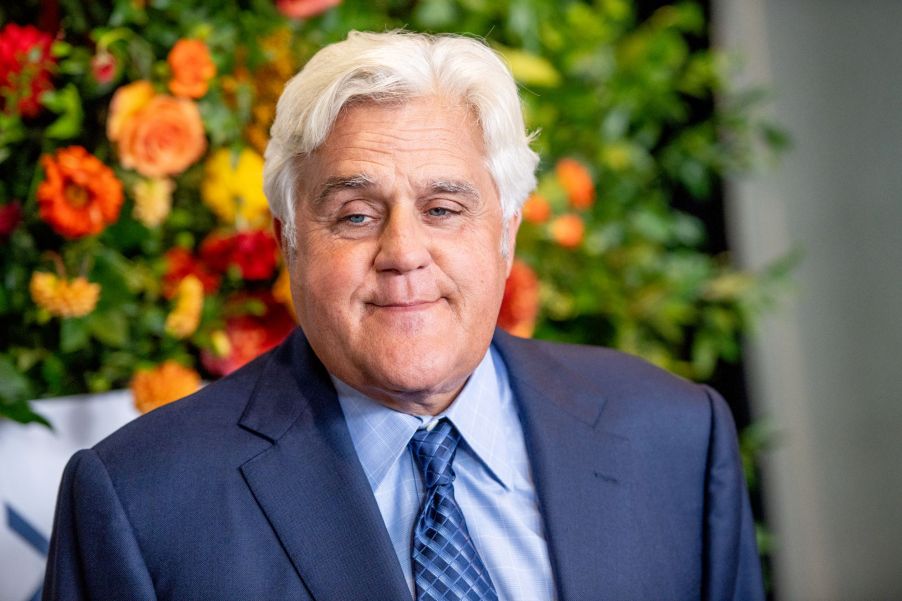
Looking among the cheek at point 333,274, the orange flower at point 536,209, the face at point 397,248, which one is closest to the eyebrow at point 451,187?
the face at point 397,248

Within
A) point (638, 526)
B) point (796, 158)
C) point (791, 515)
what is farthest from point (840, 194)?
point (638, 526)

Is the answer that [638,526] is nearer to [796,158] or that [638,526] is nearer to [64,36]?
[64,36]

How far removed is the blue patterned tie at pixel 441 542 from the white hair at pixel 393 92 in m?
0.31

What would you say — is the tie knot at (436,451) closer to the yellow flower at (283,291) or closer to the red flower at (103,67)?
the yellow flower at (283,291)

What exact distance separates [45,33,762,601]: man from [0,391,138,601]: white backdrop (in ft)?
0.76

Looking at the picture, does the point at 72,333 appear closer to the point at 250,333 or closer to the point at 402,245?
the point at 250,333

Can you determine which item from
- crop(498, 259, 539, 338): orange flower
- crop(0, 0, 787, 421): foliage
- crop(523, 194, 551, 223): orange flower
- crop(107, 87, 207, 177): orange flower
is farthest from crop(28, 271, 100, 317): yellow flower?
crop(523, 194, 551, 223): orange flower

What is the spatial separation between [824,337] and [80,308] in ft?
6.99

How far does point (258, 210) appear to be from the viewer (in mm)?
1694

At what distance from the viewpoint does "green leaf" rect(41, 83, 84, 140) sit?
4.91 feet

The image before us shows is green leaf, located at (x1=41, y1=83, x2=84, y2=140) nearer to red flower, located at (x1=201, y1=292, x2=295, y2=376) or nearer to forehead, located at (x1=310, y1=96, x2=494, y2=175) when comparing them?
red flower, located at (x1=201, y1=292, x2=295, y2=376)

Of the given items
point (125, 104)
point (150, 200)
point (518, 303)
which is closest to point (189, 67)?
point (125, 104)

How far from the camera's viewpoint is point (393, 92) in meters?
1.19

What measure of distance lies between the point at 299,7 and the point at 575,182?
2.64ft
